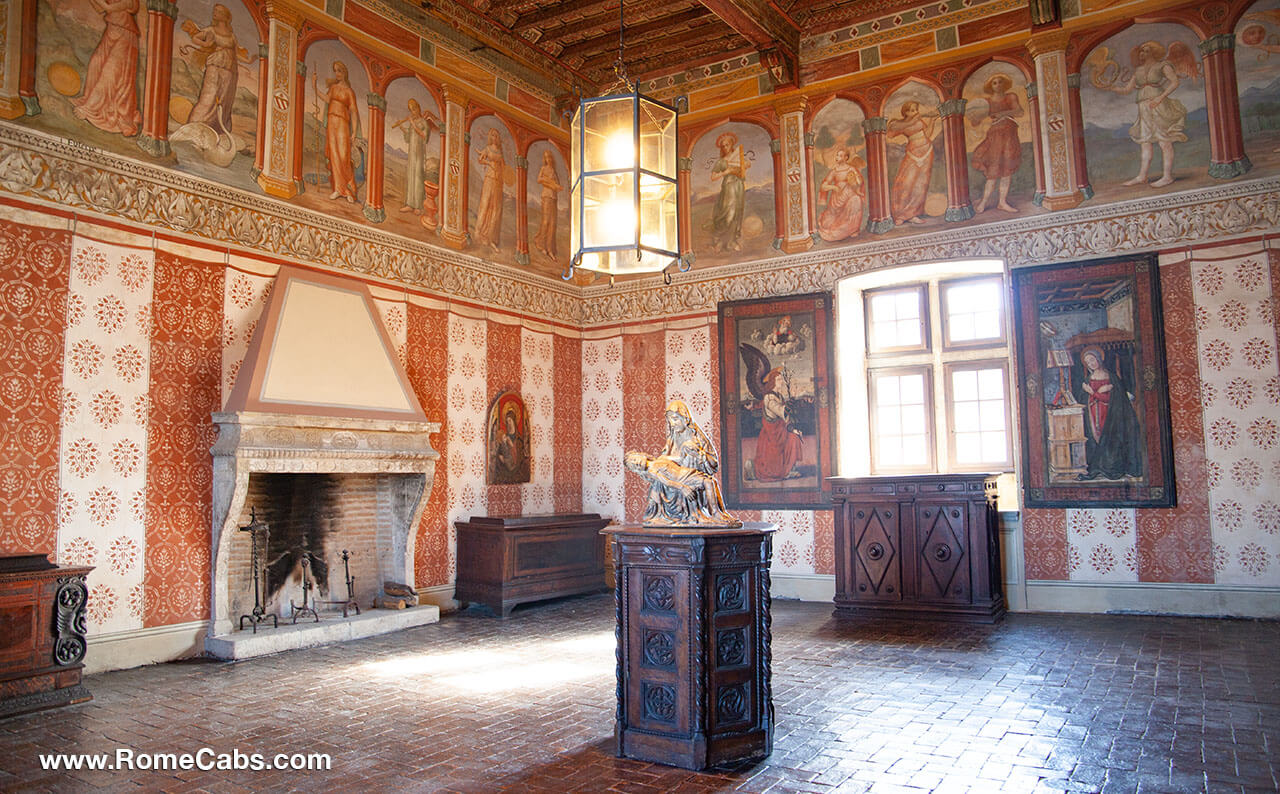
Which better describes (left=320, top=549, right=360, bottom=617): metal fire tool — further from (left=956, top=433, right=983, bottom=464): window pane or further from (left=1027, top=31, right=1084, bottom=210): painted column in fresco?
(left=1027, top=31, right=1084, bottom=210): painted column in fresco

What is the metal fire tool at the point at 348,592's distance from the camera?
7938 millimetres

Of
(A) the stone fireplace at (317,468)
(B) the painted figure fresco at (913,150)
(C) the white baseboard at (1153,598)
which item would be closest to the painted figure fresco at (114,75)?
(A) the stone fireplace at (317,468)

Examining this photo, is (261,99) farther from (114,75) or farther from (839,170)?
(839,170)

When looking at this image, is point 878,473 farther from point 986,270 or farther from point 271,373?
point 271,373

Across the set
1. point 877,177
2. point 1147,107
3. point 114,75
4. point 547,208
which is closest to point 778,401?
point 877,177

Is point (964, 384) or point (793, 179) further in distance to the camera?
point (793, 179)

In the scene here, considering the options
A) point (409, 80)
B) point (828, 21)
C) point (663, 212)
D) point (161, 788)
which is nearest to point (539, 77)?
point (409, 80)

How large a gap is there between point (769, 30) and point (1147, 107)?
416cm

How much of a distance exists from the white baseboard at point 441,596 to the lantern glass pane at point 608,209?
17.3 feet

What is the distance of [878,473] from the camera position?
396 inches

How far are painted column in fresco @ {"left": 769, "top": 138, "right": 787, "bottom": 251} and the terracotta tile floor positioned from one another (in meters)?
5.16

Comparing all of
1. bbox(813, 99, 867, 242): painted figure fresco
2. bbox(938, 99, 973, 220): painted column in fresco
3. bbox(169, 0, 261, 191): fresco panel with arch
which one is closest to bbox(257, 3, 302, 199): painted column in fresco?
bbox(169, 0, 261, 191): fresco panel with arch

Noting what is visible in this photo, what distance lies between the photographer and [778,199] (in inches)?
414

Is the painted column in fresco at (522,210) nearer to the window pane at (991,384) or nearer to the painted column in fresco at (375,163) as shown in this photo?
the painted column in fresco at (375,163)
